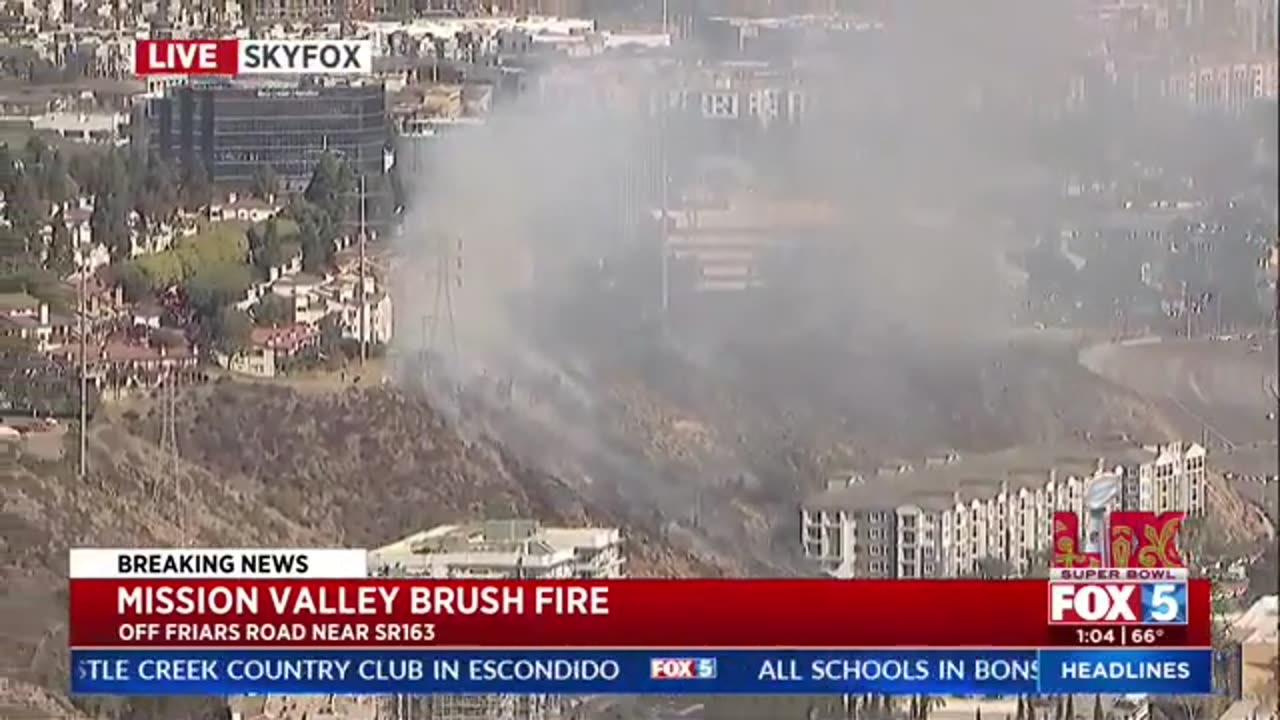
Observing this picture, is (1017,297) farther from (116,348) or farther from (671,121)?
(116,348)

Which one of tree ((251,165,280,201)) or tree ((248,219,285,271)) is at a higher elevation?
tree ((251,165,280,201))

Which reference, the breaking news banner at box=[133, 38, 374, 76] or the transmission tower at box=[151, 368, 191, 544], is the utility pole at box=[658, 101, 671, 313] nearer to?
the breaking news banner at box=[133, 38, 374, 76]

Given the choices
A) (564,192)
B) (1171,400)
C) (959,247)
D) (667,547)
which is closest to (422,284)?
(564,192)

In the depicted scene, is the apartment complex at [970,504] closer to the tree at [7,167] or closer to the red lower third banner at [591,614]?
the red lower third banner at [591,614]

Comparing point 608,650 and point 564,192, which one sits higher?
point 564,192

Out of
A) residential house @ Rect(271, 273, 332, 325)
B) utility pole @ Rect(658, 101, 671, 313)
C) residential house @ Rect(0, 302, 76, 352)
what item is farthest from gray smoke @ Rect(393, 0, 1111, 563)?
residential house @ Rect(0, 302, 76, 352)

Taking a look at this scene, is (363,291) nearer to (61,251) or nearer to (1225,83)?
(61,251)

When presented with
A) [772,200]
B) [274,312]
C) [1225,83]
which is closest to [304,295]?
[274,312]
